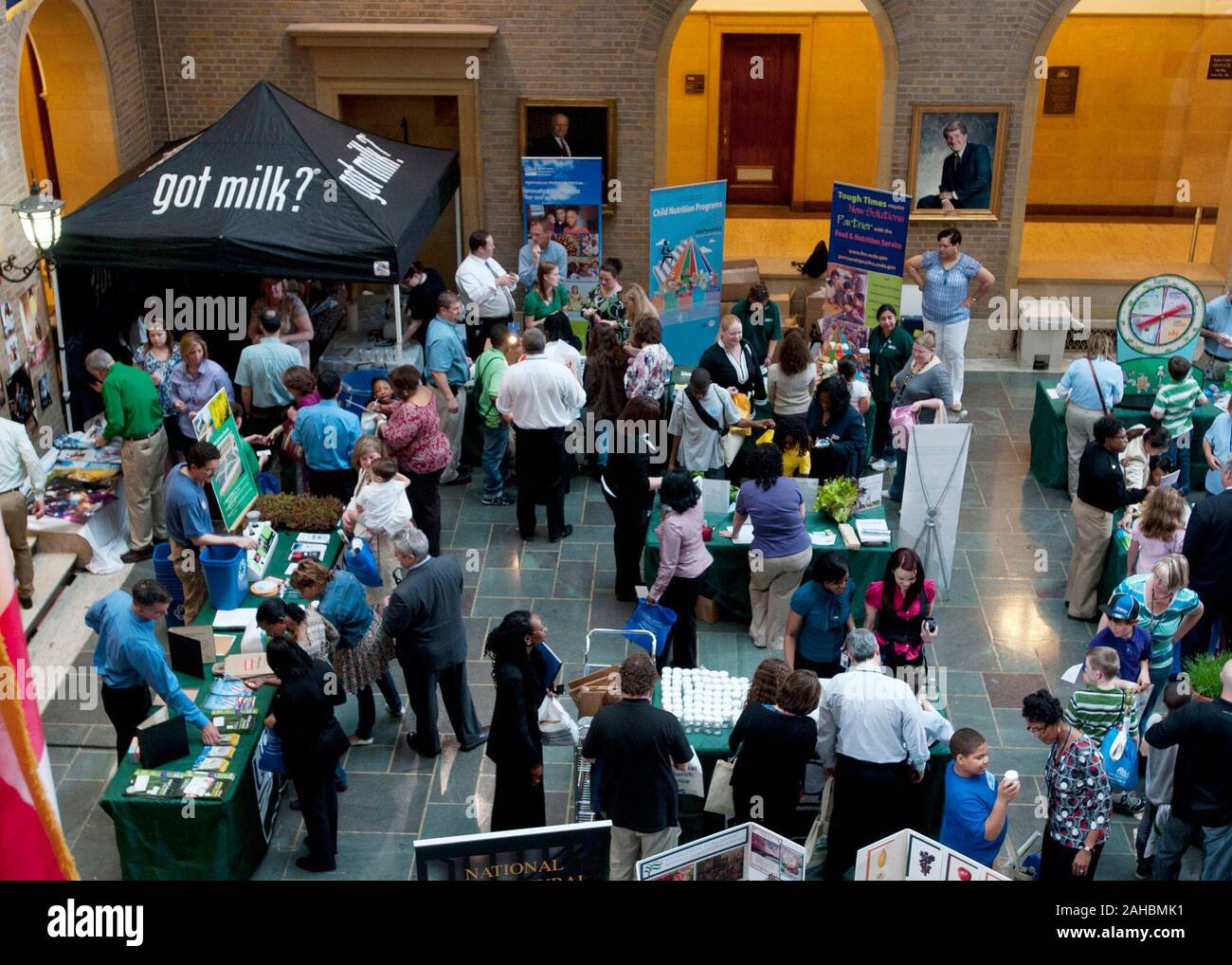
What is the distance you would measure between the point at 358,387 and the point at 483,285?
1586 mm

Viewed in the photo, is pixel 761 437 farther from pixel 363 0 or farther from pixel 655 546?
pixel 363 0

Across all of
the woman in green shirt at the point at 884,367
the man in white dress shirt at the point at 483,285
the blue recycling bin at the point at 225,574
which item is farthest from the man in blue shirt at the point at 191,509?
the woman in green shirt at the point at 884,367

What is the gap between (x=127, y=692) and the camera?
747 cm

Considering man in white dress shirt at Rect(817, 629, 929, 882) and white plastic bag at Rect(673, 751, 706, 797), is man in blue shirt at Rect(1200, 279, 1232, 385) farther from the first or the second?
white plastic bag at Rect(673, 751, 706, 797)

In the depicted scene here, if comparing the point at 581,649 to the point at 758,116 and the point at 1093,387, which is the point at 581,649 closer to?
the point at 1093,387

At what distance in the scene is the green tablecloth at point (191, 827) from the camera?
22.7ft

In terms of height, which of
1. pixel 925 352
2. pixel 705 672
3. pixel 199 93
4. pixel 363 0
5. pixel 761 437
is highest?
pixel 363 0

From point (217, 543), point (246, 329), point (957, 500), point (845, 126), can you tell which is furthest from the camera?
point (845, 126)

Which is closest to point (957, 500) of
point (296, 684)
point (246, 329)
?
point (296, 684)

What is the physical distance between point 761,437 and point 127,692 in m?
5.45

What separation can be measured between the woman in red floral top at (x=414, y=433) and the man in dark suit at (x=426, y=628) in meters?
1.71

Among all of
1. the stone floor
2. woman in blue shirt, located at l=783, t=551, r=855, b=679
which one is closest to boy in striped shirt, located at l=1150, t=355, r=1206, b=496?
the stone floor

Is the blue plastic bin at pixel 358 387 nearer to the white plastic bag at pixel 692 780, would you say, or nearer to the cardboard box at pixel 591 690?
the cardboard box at pixel 591 690

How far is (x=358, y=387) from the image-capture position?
12242 millimetres
